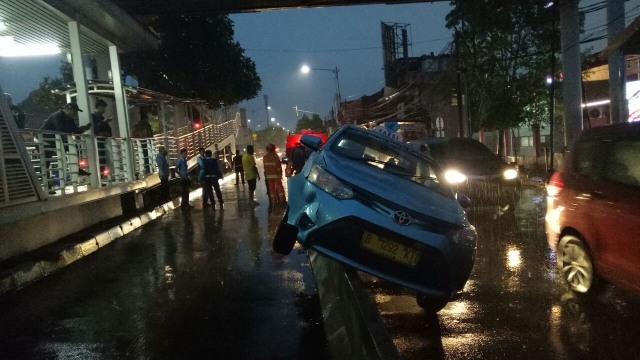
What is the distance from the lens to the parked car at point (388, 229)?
15.0 ft

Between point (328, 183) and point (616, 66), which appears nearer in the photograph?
point (328, 183)

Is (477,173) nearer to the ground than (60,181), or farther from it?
nearer to the ground

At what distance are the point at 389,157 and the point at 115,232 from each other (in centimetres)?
708

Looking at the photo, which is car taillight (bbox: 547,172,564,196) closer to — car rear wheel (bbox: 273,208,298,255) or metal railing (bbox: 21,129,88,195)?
car rear wheel (bbox: 273,208,298,255)

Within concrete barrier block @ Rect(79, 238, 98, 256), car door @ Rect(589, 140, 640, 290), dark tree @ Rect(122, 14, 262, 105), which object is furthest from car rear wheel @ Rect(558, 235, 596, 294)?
dark tree @ Rect(122, 14, 262, 105)

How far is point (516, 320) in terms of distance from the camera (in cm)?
490

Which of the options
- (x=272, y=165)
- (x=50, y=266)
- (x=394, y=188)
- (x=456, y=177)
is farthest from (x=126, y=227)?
(x=394, y=188)

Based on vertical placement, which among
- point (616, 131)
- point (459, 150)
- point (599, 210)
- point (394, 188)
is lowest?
point (599, 210)

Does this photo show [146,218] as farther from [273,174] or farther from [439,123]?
[439,123]

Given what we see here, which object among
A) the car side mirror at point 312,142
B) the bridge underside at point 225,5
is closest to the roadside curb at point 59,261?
the car side mirror at point 312,142

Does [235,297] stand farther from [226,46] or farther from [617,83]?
[226,46]

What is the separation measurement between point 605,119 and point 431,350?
27.7 m

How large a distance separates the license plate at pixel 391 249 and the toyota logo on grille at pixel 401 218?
187 mm

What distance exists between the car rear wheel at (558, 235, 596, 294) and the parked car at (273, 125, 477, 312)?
1.40 meters
